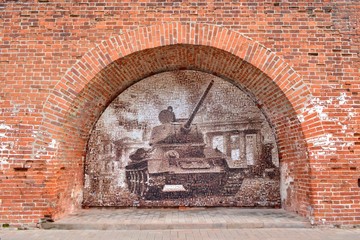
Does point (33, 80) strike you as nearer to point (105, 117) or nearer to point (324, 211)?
point (105, 117)

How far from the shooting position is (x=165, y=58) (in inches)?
258

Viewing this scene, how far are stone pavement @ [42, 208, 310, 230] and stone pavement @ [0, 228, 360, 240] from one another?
0.11m

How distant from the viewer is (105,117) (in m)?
7.26

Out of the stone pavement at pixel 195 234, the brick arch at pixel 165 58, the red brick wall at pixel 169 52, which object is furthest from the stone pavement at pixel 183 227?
the brick arch at pixel 165 58

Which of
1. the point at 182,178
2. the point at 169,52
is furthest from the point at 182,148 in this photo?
the point at 169,52

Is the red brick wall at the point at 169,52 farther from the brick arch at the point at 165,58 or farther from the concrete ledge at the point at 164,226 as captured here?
the concrete ledge at the point at 164,226

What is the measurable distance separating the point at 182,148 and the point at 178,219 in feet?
5.73

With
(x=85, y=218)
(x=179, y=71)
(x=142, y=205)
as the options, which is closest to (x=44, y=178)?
(x=85, y=218)

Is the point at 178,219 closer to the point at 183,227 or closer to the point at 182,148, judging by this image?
the point at 183,227

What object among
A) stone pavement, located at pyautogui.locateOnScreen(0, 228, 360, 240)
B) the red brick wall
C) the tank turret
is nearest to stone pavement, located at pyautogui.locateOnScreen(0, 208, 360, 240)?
stone pavement, located at pyautogui.locateOnScreen(0, 228, 360, 240)

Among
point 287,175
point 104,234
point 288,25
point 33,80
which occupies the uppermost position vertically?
point 288,25

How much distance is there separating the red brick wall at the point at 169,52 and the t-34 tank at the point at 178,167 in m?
1.54

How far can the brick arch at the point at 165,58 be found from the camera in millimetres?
5820

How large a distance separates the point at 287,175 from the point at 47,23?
18.8 feet
